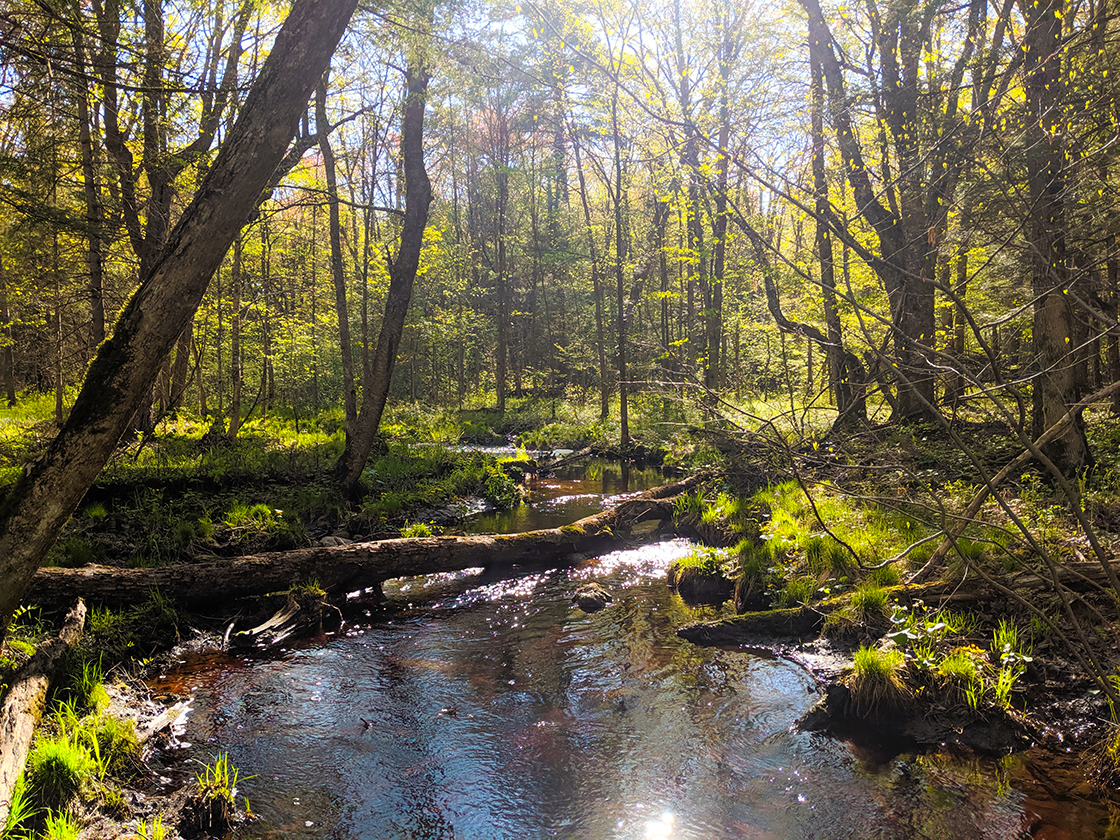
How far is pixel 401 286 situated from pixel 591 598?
6.84m

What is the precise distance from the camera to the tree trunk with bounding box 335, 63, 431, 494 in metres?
10.8

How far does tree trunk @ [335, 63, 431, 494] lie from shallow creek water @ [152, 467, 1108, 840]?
4.85 metres

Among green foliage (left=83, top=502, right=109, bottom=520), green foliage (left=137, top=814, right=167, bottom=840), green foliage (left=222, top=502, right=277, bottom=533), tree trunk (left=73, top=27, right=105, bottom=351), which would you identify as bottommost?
green foliage (left=137, top=814, right=167, bottom=840)

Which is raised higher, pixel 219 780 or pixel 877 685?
pixel 877 685

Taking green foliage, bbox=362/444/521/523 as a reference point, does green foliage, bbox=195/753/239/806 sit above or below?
below

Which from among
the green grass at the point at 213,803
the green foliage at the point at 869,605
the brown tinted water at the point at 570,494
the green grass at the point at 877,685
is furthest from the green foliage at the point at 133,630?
the green foliage at the point at 869,605

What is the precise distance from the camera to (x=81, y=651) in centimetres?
499

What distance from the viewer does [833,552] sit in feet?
22.3

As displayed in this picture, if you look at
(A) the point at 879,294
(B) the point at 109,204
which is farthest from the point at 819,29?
(B) the point at 109,204

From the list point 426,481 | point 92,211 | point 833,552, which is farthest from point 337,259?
point 833,552

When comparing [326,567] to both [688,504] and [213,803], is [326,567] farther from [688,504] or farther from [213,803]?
[688,504]

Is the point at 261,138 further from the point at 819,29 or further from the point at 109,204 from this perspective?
the point at 819,29

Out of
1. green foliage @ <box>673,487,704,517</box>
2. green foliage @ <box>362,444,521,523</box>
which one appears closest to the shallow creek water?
green foliage @ <box>673,487,704,517</box>

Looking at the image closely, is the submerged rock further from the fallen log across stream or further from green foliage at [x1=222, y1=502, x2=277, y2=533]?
green foliage at [x1=222, y1=502, x2=277, y2=533]
